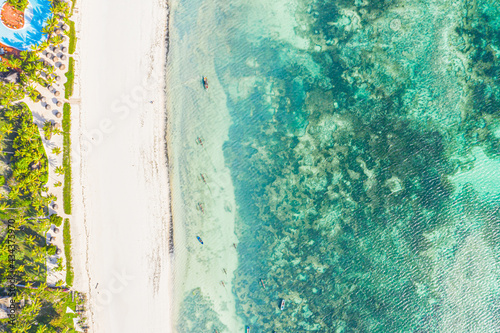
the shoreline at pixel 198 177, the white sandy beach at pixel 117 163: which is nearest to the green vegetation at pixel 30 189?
the white sandy beach at pixel 117 163

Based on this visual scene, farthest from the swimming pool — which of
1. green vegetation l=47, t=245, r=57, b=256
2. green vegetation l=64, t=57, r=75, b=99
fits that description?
green vegetation l=47, t=245, r=57, b=256

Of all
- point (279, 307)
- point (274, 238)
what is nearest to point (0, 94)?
point (274, 238)

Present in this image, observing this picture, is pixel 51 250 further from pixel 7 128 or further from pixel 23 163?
pixel 7 128

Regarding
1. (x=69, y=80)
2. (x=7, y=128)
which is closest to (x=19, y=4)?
(x=69, y=80)

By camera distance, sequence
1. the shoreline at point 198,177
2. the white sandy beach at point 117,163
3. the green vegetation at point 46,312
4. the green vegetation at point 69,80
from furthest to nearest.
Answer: the shoreline at point 198,177 < the white sandy beach at point 117,163 < the green vegetation at point 69,80 < the green vegetation at point 46,312

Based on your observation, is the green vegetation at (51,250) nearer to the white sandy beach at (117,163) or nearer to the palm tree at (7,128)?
the white sandy beach at (117,163)

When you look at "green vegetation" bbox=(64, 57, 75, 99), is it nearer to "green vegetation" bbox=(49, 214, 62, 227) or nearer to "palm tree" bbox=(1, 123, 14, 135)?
"palm tree" bbox=(1, 123, 14, 135)

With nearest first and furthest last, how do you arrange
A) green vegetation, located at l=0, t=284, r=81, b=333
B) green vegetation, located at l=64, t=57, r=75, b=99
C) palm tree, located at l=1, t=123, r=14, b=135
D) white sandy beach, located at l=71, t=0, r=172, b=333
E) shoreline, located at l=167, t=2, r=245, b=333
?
palm tree, located at l=1, t=123, r=14, b=135
green vegetation, located at l=0, t=284, r=81, b=333
green vegetation, located at l=64, t=57, r=75, b=99
white sandy beach, located at l=71, t=0, r=172, b=333
shoreline, located at l=167, t=2, r=245, b=333
